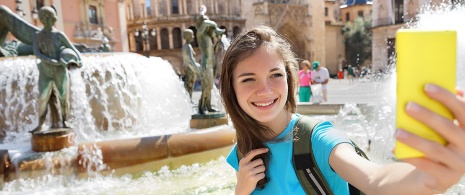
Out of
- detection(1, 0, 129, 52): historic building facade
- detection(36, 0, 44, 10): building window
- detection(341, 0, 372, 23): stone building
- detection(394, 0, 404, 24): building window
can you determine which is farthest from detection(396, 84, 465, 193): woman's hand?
detection(341, 0, 372, 23): stone building

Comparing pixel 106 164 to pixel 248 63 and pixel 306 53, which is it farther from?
pixel 306 53

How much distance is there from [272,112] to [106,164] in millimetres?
3611

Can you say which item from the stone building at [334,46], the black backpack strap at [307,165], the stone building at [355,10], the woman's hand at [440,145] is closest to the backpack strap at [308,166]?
the black backpack strap at [307,165]

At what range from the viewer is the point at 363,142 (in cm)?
552

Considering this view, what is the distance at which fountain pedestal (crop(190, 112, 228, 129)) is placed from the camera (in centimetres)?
613

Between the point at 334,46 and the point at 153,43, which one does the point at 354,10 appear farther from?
the point at 153,43

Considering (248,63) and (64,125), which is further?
(64,125)

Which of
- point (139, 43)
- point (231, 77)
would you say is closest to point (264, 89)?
point (231, 77)

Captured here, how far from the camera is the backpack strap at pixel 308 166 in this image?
44.4 inches

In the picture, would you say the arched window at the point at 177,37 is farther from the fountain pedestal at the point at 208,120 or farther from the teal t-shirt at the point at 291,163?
the teal t-shirt at the point at 291,163

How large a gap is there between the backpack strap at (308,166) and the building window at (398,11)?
3021cm

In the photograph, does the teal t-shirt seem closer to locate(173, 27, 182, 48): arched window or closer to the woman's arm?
the woman's arm

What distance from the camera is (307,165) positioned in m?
1.15

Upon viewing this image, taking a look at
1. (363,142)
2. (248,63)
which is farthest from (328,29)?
(248,63)
